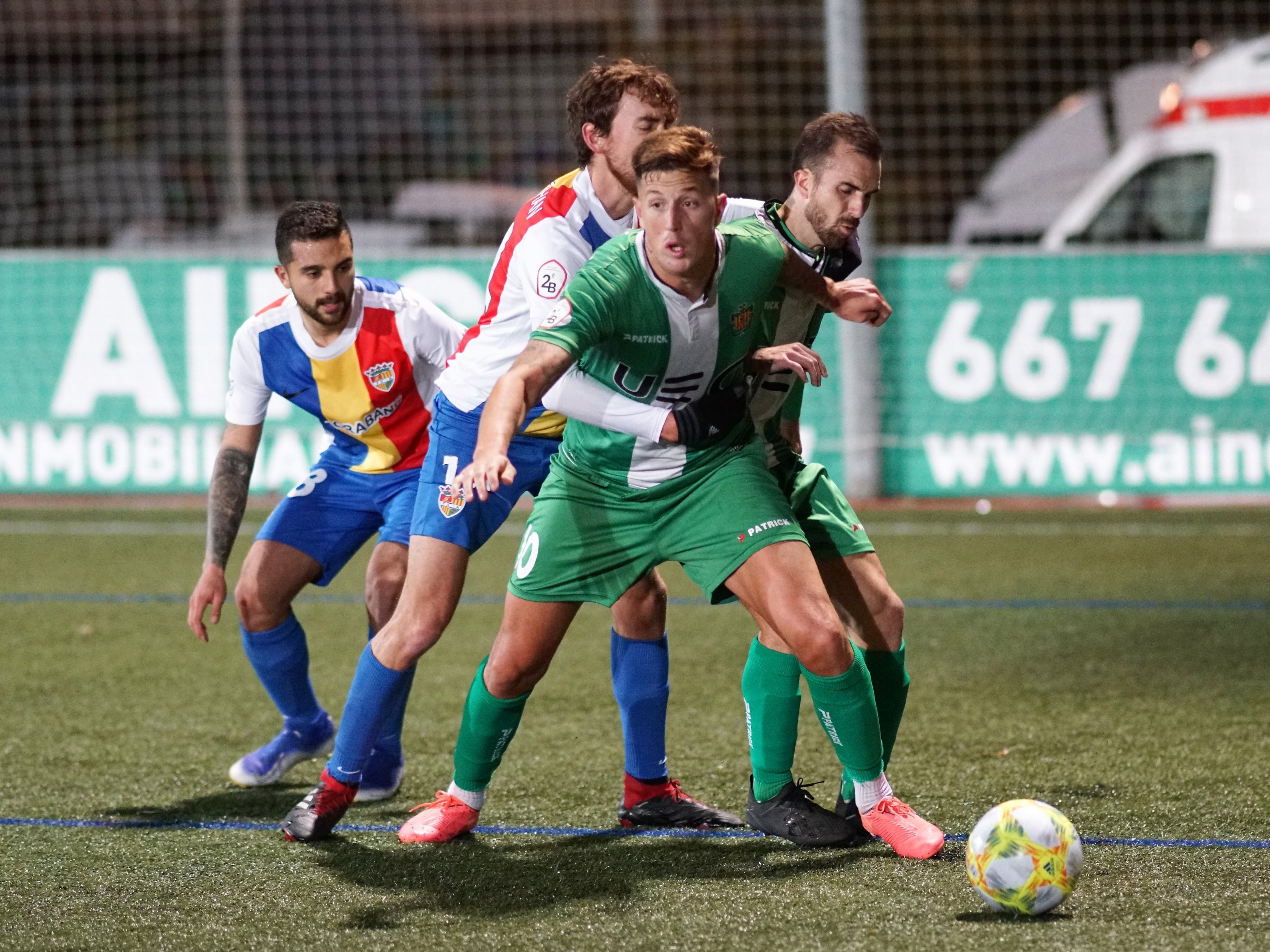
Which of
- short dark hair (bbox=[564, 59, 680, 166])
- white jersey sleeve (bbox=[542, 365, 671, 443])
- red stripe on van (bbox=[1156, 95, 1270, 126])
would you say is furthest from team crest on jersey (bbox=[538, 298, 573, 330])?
red stripe on van (bbox=[1156, 95, 1270, 126])

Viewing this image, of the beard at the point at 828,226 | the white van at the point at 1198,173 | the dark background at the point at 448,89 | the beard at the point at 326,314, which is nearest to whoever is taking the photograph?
the beard at the point at 828,226

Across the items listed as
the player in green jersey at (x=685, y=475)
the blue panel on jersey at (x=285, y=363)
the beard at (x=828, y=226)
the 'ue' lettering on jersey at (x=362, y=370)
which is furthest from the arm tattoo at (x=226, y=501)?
the beard at (x=828, y=226)

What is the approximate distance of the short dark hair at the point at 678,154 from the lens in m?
3.61

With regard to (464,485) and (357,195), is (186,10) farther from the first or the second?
(464,485)

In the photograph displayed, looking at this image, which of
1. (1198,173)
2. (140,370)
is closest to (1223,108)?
(1198,173)

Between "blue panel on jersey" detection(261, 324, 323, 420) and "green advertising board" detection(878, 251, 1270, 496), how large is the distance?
20.5 feet

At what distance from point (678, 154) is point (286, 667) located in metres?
2.04

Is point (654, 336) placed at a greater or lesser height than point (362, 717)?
greater

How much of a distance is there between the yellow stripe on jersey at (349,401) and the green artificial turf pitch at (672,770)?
957 millimetres

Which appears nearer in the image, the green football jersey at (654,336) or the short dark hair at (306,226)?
the green football jersey at (654,336)

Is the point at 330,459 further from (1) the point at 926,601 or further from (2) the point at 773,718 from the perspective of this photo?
(1) the point at 926,601

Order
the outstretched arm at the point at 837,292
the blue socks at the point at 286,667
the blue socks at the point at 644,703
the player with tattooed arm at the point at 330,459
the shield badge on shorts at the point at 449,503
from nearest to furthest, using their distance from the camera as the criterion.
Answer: the outstretched arm at the point at 837,292 < the shield badge on shorts at the point at 449,503 < the blue socks at the point at 644,703 < the player with tattooed arm at the point at 330,459 < the blue socks at the point at 286,667

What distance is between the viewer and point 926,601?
294 inches

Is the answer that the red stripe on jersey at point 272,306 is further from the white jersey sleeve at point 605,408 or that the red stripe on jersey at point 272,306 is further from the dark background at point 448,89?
the dark background at point 448,89
